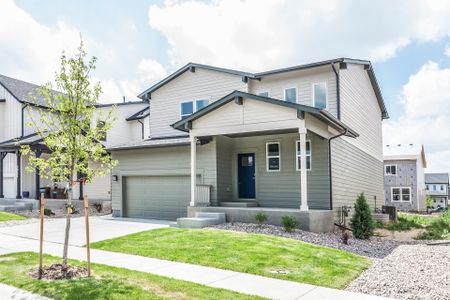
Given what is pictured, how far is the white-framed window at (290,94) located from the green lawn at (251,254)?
24.5 ft

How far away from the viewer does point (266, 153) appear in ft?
51.0

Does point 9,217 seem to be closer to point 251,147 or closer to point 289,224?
point 251,147

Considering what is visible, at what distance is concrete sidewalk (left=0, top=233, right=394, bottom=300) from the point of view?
19.0 ft

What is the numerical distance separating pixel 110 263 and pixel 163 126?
38.5 ft

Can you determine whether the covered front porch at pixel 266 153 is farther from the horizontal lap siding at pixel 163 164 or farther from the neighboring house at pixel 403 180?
the neighboring house at pixel 403 180

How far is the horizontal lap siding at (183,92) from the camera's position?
17422mm

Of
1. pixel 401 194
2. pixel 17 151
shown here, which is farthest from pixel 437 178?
pixel 17 151

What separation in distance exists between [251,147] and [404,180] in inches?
1032

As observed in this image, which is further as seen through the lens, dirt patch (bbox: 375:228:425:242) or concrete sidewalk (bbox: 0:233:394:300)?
dirt patch (bbox: 375:228:425:242)

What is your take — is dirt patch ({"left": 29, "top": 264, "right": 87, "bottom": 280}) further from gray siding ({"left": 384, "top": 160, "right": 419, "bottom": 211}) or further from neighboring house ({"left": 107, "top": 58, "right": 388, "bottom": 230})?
gray siding ({"left": 384, "top": 160, "right": 419, "bottom": 211})

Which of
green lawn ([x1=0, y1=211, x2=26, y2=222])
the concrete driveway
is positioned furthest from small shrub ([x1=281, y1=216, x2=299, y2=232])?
green lawn ([x1=0, y1=211, x2=26, y2=222])

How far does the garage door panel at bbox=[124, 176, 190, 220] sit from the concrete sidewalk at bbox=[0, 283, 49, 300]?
33.5 feet

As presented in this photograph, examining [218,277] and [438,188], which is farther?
[438,188]

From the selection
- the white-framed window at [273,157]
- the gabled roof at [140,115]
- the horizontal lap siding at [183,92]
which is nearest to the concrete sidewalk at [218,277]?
the white-framed window at [273,157]
